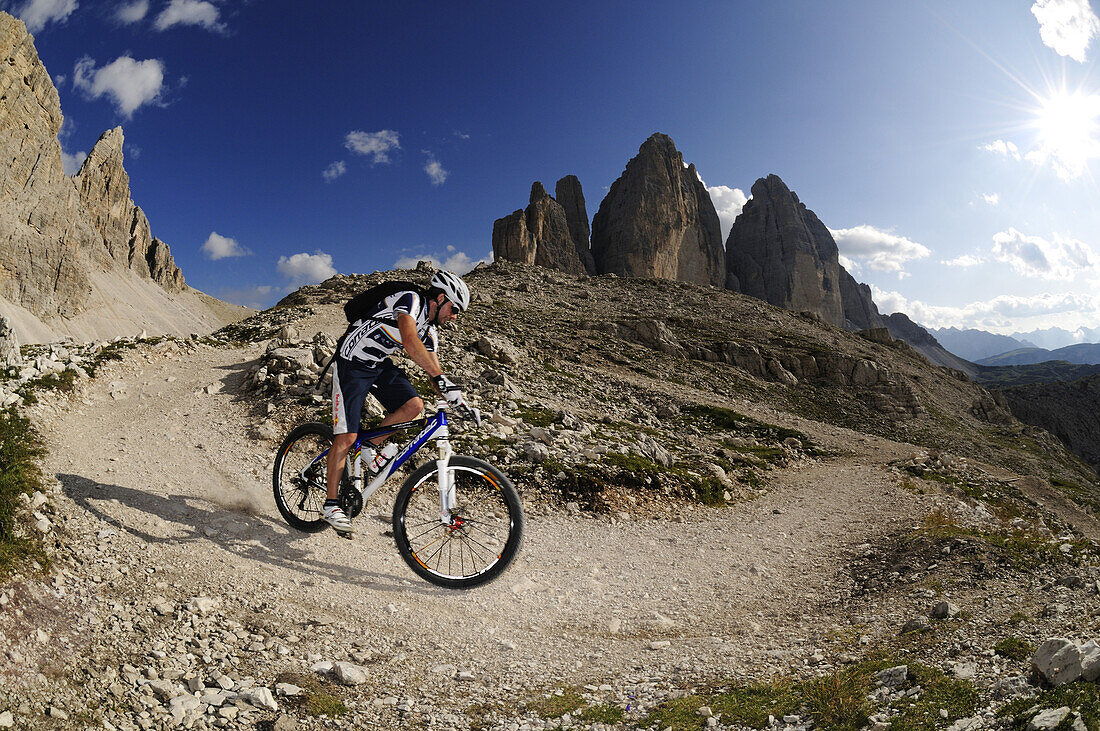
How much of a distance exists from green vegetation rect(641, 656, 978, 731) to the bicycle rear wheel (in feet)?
20.4

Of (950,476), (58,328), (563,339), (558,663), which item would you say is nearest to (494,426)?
(558,663)

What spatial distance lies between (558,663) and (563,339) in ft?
146

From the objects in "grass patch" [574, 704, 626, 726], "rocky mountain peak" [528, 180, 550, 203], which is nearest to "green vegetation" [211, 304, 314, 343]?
"grass patch" [574, 704, 626, 726]

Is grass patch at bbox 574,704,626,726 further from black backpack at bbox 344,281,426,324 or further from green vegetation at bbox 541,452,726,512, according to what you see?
green vegetation at bbox 541,452,726,512

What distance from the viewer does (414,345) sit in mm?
6898

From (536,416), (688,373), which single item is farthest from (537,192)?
(536,416)

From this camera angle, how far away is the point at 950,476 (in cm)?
2886

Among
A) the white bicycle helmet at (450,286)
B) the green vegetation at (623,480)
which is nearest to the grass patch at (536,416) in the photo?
the green vegetation at (623,480)

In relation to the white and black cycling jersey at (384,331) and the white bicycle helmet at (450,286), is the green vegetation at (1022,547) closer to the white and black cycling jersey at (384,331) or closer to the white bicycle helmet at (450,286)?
the white bicycle helmet at (450,286)

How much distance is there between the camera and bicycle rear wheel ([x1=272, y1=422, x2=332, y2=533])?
8.55 meters

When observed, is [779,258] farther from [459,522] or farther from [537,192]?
[459,522]

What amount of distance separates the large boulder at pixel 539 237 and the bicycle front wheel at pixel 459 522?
347 feet

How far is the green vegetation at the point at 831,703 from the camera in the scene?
13.8 ft

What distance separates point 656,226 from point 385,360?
131 m
